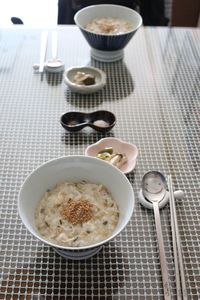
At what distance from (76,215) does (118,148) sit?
33cm

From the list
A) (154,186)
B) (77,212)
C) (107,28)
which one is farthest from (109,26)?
(77,212)

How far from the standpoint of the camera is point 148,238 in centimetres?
81

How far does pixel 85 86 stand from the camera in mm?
1255

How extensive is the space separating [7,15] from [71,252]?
2784 millimetres

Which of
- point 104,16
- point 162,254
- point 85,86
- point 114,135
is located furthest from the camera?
A: point 104,16

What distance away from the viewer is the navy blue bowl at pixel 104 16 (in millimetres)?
1388

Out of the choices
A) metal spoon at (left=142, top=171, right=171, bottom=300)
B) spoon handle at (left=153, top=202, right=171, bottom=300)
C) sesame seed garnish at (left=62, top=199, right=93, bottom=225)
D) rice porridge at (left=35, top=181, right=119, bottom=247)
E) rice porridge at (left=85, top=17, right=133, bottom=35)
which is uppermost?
rice porridge at (left=85, top=17, right=133, bottom=35)

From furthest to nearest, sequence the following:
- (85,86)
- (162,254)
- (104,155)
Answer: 1. (85,86)
2. (104,155)
3. (162,254)

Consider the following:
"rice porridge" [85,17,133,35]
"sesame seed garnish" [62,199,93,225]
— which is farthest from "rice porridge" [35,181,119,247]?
"rice porridge" [85,17,133,35]

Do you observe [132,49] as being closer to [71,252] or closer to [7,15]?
[71,252]

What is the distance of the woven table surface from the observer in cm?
72

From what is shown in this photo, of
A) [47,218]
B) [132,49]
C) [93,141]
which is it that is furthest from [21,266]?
[132,49]

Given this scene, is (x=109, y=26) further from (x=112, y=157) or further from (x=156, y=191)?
(x=156, y=191)

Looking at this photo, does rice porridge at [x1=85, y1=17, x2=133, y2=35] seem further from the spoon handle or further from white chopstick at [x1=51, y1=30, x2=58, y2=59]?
the spoon handle
